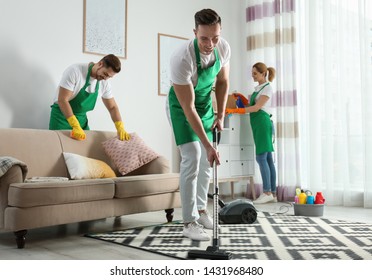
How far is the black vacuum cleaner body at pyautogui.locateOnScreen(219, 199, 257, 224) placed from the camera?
9.56ft

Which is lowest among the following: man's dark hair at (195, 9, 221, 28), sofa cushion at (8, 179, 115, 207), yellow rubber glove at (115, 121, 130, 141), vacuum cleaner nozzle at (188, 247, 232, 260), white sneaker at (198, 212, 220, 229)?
vacuum cleaner nozzle at (188, 247, 232, 260)

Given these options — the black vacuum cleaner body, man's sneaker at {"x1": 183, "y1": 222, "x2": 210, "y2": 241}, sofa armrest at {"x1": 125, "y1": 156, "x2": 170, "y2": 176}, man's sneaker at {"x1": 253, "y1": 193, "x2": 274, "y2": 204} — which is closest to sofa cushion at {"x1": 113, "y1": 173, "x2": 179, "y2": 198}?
sofa armrest at {"x1": 125, "y1": 156, "x2": 170, "y2": 176}

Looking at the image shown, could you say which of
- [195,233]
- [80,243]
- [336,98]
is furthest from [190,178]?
[336,98]

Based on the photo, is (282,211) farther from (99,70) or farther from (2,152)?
(2,152)

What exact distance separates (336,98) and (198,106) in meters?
2.20

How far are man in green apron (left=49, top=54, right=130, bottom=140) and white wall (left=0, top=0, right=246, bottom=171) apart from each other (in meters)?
0.31

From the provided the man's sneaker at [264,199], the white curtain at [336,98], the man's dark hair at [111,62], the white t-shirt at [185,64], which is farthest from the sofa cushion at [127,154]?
the white curtain at [336,98]

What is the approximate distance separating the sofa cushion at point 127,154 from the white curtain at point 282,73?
5.81ft

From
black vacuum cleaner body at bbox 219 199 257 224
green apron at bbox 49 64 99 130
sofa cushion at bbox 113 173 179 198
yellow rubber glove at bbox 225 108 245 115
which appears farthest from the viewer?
yellow rubber glove at bbox 225 108 245 115

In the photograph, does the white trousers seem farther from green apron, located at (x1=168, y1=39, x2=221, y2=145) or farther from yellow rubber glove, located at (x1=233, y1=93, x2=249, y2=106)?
yellow rubber glove, located at (x1=233, y1=93, x2=249, y2=106)

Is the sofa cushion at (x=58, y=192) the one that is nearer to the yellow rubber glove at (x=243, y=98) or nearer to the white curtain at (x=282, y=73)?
the yellow rubber glove at (x=243, y=98)

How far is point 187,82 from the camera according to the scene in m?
2.27

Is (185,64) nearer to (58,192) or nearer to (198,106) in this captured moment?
(198,106)
